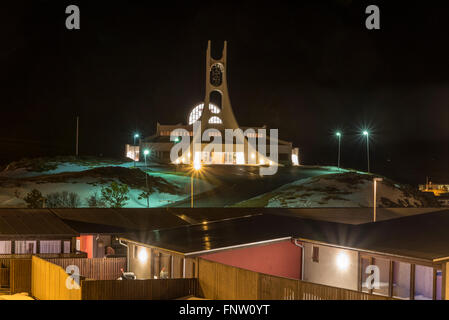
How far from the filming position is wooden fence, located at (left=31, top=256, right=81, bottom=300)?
1104 centimetres

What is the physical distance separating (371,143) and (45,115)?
7846 cm

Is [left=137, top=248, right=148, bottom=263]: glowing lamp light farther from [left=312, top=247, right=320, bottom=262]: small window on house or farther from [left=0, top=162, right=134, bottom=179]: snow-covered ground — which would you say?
[left=0, top=162, right=134, bottom=179]: snow-covered ground

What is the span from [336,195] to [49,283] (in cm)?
2684

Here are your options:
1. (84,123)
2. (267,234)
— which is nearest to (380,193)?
(267,234)

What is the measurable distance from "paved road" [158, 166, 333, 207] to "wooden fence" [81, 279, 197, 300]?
848 inches

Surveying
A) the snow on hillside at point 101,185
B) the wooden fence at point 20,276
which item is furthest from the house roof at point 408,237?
the snow on hillside at point 101,185

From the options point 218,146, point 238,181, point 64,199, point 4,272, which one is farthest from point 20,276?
point 218,146

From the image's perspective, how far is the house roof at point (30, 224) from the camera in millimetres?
15727

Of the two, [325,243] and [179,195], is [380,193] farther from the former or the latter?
[325,243]

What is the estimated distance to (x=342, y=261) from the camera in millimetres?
13266

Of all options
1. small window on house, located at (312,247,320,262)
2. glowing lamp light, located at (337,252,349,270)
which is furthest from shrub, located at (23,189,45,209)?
glowing lamp light, located at (337,252,349,270)

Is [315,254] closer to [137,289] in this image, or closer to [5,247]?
[137,289]
